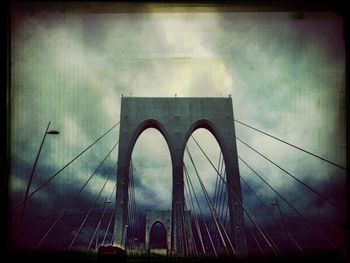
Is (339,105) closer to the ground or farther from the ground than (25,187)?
farther from the ground

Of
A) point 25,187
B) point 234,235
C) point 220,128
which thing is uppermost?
point 220,128

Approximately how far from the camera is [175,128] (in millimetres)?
26953

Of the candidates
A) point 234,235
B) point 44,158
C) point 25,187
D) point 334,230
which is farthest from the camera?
point 234,235

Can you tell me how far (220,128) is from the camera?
A: 1037 inches

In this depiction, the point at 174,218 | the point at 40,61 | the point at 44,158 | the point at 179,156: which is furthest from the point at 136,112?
the point at 40,61

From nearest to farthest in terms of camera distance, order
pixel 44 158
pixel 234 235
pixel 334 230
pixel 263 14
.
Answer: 1. pixel 334 230
2. pixel 263 14
3. pixel 44 158
4. pixel 234 235

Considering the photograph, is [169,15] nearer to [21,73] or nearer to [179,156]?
[21,73]

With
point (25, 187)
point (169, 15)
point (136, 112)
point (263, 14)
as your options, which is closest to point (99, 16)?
point (169, 15)

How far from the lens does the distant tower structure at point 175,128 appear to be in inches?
1028

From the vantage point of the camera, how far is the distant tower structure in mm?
26109

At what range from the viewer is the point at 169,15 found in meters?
10.4

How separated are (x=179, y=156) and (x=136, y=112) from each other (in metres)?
3.94

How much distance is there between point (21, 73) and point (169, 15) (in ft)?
12.8

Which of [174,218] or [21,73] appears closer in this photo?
[21,73]
